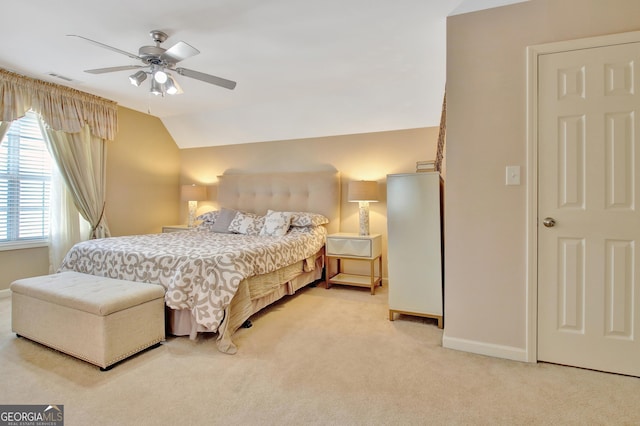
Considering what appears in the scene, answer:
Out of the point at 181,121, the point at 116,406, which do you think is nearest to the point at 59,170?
the point at 181,121

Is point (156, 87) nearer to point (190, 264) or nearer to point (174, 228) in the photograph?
point (190, 264)

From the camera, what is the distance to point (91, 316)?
6.69ft

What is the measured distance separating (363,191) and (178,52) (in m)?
2.39

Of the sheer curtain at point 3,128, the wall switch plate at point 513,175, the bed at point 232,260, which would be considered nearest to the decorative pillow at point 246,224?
the bed at point 232,260

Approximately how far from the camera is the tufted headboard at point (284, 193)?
4367mm

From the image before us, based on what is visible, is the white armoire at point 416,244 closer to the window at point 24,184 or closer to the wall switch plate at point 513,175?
the wall switch plate at point 513,175

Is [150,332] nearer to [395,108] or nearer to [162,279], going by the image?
[162,279]

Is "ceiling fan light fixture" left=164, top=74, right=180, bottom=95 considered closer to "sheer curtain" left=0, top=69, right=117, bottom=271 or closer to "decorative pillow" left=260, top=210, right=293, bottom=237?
"decorative pillow" left=260, top=210, right=293, bottom=237

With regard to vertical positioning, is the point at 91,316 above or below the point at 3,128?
below

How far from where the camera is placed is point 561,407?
64.4 inches

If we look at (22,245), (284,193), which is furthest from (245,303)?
(22,245)

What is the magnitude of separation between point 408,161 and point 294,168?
1620mm

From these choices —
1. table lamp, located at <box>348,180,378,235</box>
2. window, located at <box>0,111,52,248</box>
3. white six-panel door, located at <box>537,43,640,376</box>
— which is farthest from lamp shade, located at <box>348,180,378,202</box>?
window, located at <box>0,111,52,248</box>

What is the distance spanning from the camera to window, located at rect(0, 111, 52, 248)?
3.54 meters
